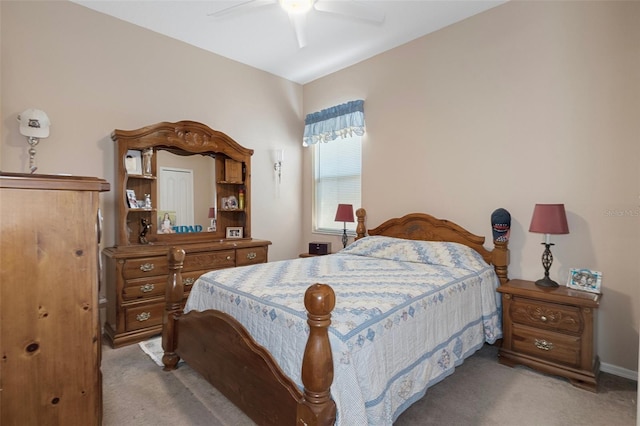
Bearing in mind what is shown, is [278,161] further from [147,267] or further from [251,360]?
[251,360]

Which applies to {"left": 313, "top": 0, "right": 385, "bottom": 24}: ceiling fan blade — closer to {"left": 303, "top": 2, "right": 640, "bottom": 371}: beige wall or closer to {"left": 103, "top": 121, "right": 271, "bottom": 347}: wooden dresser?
{"left": 303, "top": 2, "right": 640, "bottom": 371}: beige wall

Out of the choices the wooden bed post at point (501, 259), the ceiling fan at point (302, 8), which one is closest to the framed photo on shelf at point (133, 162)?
the ceiling fan at point (302, 8)

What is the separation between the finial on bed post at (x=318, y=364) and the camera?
1.26 metres

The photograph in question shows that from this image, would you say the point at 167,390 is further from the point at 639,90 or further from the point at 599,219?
the point at 639,90

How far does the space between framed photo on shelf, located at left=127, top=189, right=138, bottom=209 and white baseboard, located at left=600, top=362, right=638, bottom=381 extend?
4.05 metres

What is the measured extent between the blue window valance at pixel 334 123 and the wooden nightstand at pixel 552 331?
7.84 feet

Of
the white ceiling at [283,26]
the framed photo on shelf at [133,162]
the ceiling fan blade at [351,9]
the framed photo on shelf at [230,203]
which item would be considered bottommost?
the framed photo on shelf at [230,203]

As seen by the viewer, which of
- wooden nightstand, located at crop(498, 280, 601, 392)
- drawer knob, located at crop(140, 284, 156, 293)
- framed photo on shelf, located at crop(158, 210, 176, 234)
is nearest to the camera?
wooden nightstand, located at crop(498, 280, 601, 392)

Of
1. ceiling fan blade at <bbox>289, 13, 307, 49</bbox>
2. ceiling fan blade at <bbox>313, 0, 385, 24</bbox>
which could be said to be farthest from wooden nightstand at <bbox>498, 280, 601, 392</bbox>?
ceiling fan blade at <bbox>289, 13, 307, 49</bbox>

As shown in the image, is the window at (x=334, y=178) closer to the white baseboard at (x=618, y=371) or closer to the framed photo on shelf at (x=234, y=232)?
the framed photo on shelf at (x=234, y=232)

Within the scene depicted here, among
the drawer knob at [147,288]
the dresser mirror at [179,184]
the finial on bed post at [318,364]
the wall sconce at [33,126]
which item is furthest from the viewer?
the dresser mirror at [179,184]

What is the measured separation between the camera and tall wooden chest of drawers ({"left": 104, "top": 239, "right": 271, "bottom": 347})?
2752mm

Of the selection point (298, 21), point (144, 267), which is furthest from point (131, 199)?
point (298, 21)

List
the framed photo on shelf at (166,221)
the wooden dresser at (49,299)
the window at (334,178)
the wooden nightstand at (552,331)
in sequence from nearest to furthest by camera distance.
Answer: the wooden dresser at (49,299) < the wooden nightstand at (552,331) < the framed photo on shelf at (166,221) < the window at (334,178)
